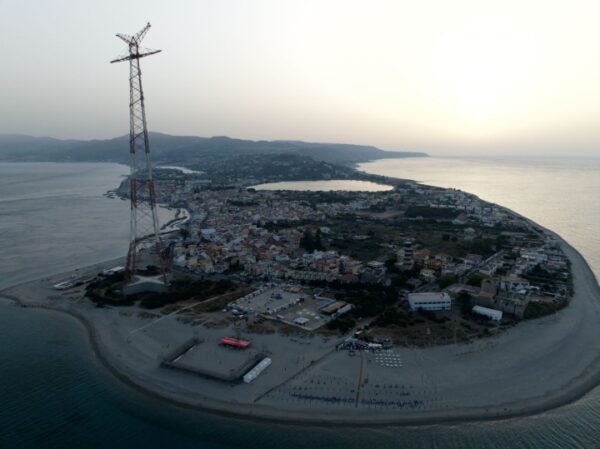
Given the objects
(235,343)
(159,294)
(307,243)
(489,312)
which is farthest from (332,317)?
(307,243)

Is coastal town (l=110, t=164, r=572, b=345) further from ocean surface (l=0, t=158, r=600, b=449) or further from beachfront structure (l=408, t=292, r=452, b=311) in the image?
Answer: ocean surface (l=0, t=158, r=600, b=449)

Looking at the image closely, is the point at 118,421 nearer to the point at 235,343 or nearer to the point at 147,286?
the point at 235,343

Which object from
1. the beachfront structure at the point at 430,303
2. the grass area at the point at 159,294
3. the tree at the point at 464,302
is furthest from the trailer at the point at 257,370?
the tree at the point at 464,302

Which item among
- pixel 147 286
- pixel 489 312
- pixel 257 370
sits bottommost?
pixel 257 370

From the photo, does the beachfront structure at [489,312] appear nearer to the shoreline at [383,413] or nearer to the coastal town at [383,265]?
the coastal town at [383,265]

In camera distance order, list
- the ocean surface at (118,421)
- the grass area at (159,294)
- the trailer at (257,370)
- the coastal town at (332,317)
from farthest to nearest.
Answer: the grass area at (159,294) < the trailer at (257,370) < the coastal town at (332,317) < the ocean surface at (118,421)

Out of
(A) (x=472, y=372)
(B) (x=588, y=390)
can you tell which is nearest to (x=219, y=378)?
(A) (x=472, y=372)

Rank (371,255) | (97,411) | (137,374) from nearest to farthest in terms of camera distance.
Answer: (97,411)
(137,374)
(371,255)

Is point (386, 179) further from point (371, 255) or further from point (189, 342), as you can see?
point (189, 342)
